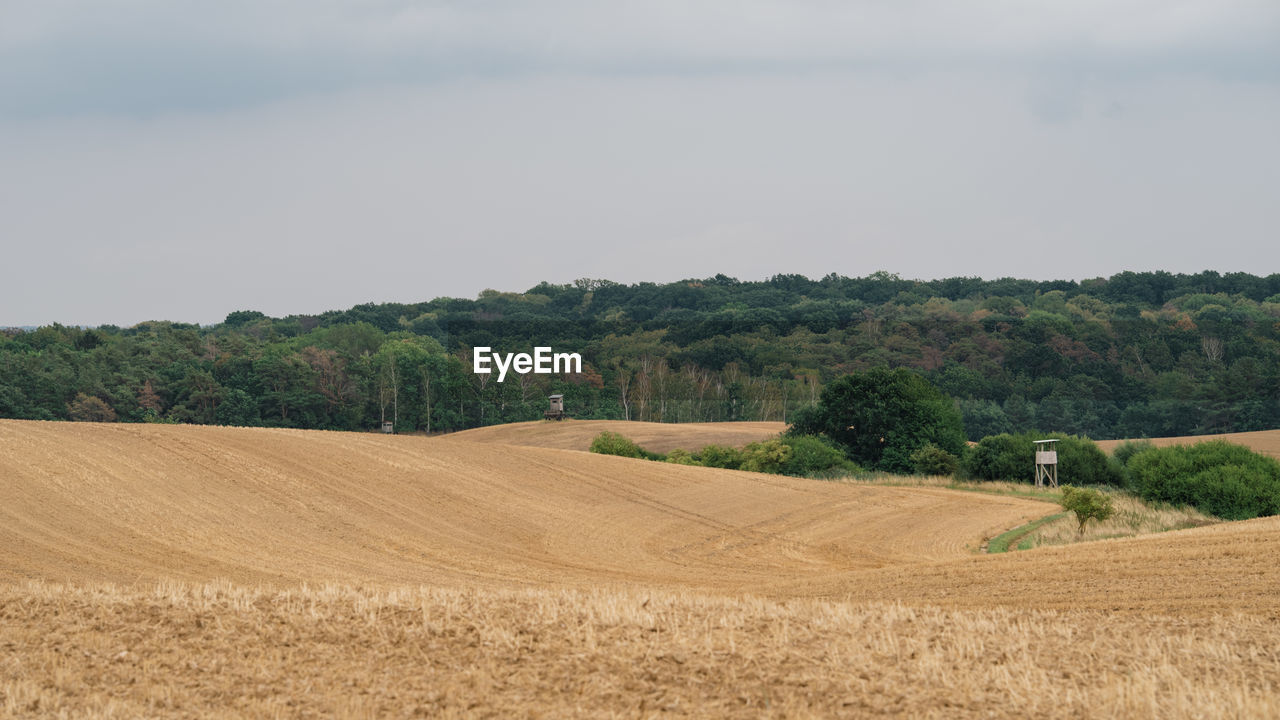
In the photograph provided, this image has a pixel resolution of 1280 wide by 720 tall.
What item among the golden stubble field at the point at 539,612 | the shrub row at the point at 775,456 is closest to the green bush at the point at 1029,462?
the shrub row at the point at 775,456

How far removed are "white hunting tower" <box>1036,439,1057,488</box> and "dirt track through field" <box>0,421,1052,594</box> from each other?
8.29 meters

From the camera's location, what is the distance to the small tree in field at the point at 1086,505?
36.4m

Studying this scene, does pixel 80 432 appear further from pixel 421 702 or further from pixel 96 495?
pixel 421 702

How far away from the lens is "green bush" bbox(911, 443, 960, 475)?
68312mm

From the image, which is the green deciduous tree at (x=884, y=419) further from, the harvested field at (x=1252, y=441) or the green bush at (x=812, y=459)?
the harvested field at (x=1252, y=441)

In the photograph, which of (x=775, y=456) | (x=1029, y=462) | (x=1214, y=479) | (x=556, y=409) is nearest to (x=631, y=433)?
(x=556, y=409)

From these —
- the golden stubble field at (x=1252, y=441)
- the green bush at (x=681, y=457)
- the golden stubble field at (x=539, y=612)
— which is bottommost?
the golden stubble field at (x=1252, y=441)

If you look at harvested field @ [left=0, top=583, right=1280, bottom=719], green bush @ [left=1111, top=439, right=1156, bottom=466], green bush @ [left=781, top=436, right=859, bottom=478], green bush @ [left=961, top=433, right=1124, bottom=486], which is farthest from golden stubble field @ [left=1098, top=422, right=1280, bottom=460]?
harvested field @ [left=0, top=583, right=1280, bottom=719]

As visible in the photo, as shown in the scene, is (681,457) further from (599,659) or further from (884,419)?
(599,659)

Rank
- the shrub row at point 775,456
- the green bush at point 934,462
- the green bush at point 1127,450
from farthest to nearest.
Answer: the green bush at point 1127,450 < the green bush at point 934,462 < the shrub row at point 775,456

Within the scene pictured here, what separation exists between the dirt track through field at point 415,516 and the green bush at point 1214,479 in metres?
4.72

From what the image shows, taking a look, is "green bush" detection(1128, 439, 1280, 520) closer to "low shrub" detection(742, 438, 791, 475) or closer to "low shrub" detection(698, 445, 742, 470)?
"low shrub" detection(742, 438, 791, 475)

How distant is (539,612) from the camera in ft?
48.5

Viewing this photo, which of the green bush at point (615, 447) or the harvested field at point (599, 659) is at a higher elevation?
the harvested field at point (599, 659)
